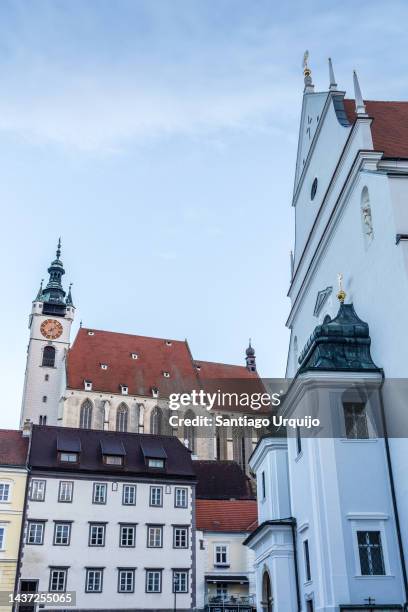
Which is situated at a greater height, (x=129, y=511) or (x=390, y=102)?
(x=390, y=102)

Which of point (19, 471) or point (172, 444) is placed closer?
point (19, 471)

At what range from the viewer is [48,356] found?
63500mm

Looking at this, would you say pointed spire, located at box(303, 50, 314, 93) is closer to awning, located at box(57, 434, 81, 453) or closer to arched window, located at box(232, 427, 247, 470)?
awning, located at box(57, 434, 81, 453)

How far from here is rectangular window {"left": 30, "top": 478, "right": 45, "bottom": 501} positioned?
32.1 m

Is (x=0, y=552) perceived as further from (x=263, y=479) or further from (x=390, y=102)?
(x=390, y=102)

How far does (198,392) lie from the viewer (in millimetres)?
66438

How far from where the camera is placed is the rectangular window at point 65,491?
3256 cm

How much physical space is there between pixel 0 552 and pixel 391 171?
24.2 meters

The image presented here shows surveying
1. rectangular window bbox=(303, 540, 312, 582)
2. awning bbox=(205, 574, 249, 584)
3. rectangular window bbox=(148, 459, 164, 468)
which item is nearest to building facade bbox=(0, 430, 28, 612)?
rectangular window bbox=(148, 459, 164, 468)

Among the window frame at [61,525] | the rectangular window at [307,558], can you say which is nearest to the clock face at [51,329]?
the window frame at [61,525]

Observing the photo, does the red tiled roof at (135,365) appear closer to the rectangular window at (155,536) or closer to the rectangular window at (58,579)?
the rectangular window at (155,536)

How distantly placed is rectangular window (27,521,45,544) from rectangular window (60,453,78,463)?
11.2ft

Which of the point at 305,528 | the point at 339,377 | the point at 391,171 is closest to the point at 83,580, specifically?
the point at 305,528

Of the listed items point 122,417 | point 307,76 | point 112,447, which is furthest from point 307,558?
point 122,417
